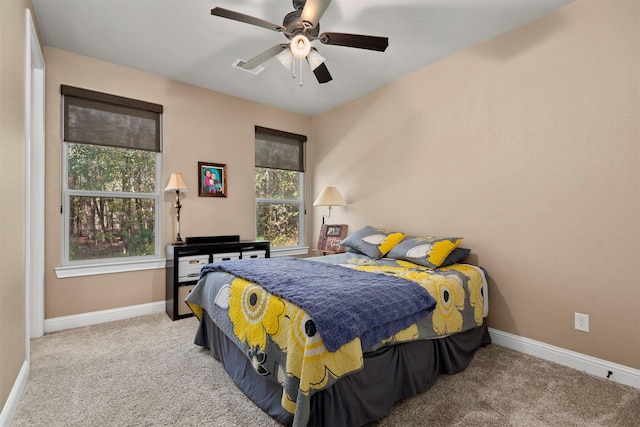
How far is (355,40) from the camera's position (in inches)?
81.9

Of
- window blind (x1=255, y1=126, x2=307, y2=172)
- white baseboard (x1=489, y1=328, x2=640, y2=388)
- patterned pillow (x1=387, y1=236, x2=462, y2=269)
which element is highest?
window blind (x1=255, y1=126, x2=307, y2=172)

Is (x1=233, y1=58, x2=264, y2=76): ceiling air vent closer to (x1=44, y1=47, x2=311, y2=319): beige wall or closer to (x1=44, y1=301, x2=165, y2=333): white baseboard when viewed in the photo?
(x1=44, y1=47, x2=311, y2=319): beige wall

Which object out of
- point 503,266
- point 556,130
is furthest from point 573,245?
point 556,130

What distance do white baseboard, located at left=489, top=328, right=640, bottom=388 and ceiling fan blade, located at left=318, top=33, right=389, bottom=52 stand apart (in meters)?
2.46

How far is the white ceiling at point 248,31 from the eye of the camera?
7.64ft

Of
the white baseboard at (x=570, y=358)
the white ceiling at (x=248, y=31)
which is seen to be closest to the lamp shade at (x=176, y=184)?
the white ceiling at (x=248, y=31)

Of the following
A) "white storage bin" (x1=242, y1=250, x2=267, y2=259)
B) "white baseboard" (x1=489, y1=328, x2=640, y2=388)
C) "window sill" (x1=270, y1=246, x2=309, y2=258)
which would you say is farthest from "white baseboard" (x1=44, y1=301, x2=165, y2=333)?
"white baseboard" (x1=489, y1=328, x2=640, y2=388)

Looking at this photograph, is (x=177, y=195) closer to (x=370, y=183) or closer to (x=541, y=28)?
(x=370, y=183)

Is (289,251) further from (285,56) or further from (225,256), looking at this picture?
(285,56)

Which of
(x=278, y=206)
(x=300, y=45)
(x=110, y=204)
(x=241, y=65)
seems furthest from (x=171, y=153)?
(x=300, y=45)

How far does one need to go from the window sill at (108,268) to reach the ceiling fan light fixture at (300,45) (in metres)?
2.63

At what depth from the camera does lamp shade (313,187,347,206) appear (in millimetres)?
3875

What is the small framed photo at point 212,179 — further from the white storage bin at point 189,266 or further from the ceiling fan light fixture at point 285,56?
the ceiling fan light fixture at point 285,56

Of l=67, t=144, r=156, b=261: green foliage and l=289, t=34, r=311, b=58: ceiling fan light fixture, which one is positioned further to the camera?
l=67, t=144, r=156, b=261: green foliage
